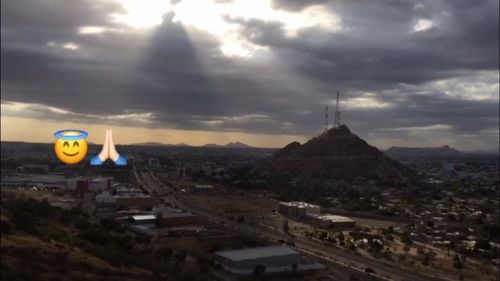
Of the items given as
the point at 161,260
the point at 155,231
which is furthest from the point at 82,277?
the point at 155,231

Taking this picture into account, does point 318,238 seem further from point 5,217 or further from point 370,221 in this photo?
point 5,217

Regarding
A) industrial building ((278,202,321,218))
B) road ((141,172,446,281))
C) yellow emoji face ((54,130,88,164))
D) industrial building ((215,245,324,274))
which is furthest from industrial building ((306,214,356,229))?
yellow emoji face ((54,130,88,164))

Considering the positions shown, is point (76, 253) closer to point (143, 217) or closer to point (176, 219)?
point (143, 217)

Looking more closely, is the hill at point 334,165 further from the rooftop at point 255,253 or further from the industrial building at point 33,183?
the rooftop at point 255,253

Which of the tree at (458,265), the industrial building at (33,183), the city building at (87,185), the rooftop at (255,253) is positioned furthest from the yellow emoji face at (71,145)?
the industrial building at (33,183)

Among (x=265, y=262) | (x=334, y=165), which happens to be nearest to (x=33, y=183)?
(x=265, y=262)

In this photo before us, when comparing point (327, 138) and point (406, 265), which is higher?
point (327, 138)
